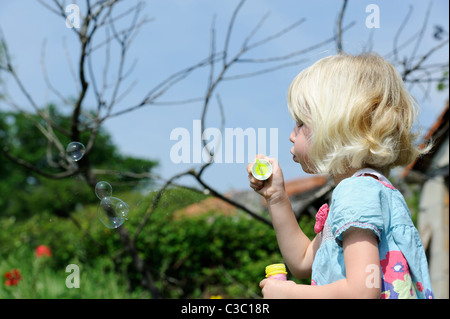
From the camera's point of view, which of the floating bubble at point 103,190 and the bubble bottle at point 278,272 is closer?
the bubble bottle at point 278,272

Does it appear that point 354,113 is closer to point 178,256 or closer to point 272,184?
point 272,184

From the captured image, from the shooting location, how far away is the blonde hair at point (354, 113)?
154 centimetres

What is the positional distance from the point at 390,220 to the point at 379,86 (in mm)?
393

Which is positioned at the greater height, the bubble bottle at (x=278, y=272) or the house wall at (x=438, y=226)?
the house wall at (x=438, y=226)

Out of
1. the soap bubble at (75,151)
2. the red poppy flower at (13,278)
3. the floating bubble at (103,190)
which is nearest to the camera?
the floating bubble at (103,190)

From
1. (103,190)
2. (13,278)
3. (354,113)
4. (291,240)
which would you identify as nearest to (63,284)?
(13,278)

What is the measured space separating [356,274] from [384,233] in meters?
0.19

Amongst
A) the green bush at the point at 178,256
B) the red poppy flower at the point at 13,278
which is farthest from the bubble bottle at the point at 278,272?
the green bush at the point at 178,256

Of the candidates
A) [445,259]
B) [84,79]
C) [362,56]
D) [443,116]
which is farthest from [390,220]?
[445,259]

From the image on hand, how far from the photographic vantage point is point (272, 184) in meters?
1.69

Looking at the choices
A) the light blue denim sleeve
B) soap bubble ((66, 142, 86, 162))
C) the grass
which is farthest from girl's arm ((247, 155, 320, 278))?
the grass

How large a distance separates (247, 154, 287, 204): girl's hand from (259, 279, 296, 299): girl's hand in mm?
282

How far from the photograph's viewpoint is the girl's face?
162cm

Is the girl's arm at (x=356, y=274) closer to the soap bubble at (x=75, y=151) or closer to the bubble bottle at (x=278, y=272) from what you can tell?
the bubble bottle at (x=278, y=272)
